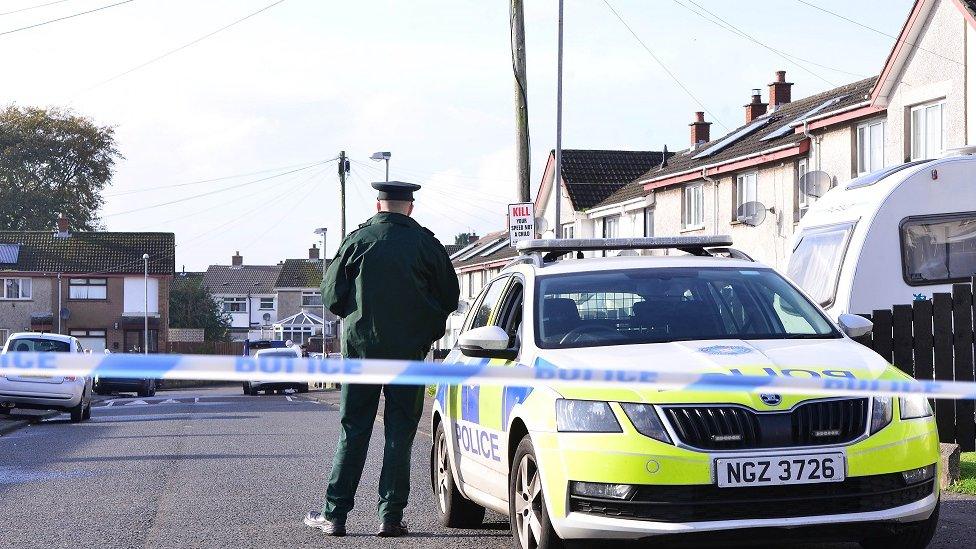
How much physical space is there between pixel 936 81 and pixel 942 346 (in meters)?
15.3

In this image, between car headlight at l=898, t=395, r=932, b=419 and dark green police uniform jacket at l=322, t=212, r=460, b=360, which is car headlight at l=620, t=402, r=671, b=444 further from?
dark green police uniform jacket at l=322, t=212, r=460, b=360

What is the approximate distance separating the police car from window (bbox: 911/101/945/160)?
19.9 m

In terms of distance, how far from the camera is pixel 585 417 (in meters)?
5.77

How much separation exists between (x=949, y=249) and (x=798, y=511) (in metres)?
10.2

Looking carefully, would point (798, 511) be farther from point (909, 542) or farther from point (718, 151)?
point (718, 151)

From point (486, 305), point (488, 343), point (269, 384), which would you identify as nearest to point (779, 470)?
point (488, 343)

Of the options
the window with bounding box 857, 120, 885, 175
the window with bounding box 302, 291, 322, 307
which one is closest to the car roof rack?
the window with bounding box 857, 120, 885, 175

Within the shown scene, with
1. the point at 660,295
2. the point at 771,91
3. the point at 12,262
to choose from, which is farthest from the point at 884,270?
the point at 12,262

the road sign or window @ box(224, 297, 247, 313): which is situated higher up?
the road sign

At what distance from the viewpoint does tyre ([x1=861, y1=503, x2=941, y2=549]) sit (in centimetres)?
589

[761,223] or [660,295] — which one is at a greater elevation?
[761,223]

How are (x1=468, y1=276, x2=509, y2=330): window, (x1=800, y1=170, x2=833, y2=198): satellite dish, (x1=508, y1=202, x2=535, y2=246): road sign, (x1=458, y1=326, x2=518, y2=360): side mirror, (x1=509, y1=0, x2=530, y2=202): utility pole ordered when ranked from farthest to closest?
(x1=800, y1=170, x2=833, y2=198): satellite dish < (x1=509, y1=0, x2=530, y2=202): utility pole < (x1=508, y1=202, x2=535, y2=246): road sign < (x1=468, y1=276, x2=509, y2=330): window < (x1=458, y1=326, x2=518, y2=360): side mirror

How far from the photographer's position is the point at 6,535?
308 inches

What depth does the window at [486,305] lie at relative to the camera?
8.20 m
